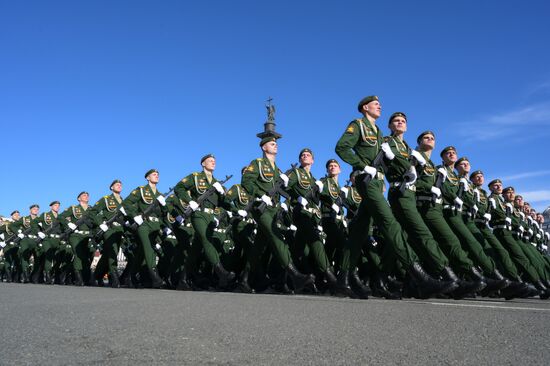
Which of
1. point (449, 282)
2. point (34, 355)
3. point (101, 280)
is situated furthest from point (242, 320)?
point (101, 280)

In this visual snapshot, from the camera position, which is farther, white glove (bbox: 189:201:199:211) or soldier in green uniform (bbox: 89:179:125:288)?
soldier in green uniform (bbox: 89:179:125:288)

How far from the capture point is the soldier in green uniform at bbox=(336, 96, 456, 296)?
527 centimetres

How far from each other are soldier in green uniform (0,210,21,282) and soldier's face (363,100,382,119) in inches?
553

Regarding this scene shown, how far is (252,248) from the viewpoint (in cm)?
881

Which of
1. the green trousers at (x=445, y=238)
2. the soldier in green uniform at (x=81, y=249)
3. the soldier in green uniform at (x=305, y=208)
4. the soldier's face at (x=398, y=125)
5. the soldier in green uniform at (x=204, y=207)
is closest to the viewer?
the green trousers at (x=445, y=238)

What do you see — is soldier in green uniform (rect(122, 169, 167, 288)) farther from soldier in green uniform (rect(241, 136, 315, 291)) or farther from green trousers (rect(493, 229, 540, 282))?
green trousers (rect(493, 229, 540, 282))

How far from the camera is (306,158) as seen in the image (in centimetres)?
888

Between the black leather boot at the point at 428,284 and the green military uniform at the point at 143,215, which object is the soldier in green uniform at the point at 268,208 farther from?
the green military uniform at the point at 143,215

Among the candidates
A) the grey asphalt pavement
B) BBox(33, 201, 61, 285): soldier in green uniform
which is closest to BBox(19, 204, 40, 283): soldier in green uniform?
BBox(33, 201, 61, 285): soldier in green uniform

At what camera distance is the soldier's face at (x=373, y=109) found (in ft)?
21.1

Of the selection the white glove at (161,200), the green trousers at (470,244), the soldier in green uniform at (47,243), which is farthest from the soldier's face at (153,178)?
the green trousers at (470,244)

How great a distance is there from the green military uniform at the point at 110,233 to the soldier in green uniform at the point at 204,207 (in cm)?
224

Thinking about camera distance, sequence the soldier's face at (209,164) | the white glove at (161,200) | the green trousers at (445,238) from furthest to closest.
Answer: the white glove at (161,200) < the soldier's face at (209,164) < the green trousers at (445,238)

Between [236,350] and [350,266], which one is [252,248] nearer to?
[350,266]
